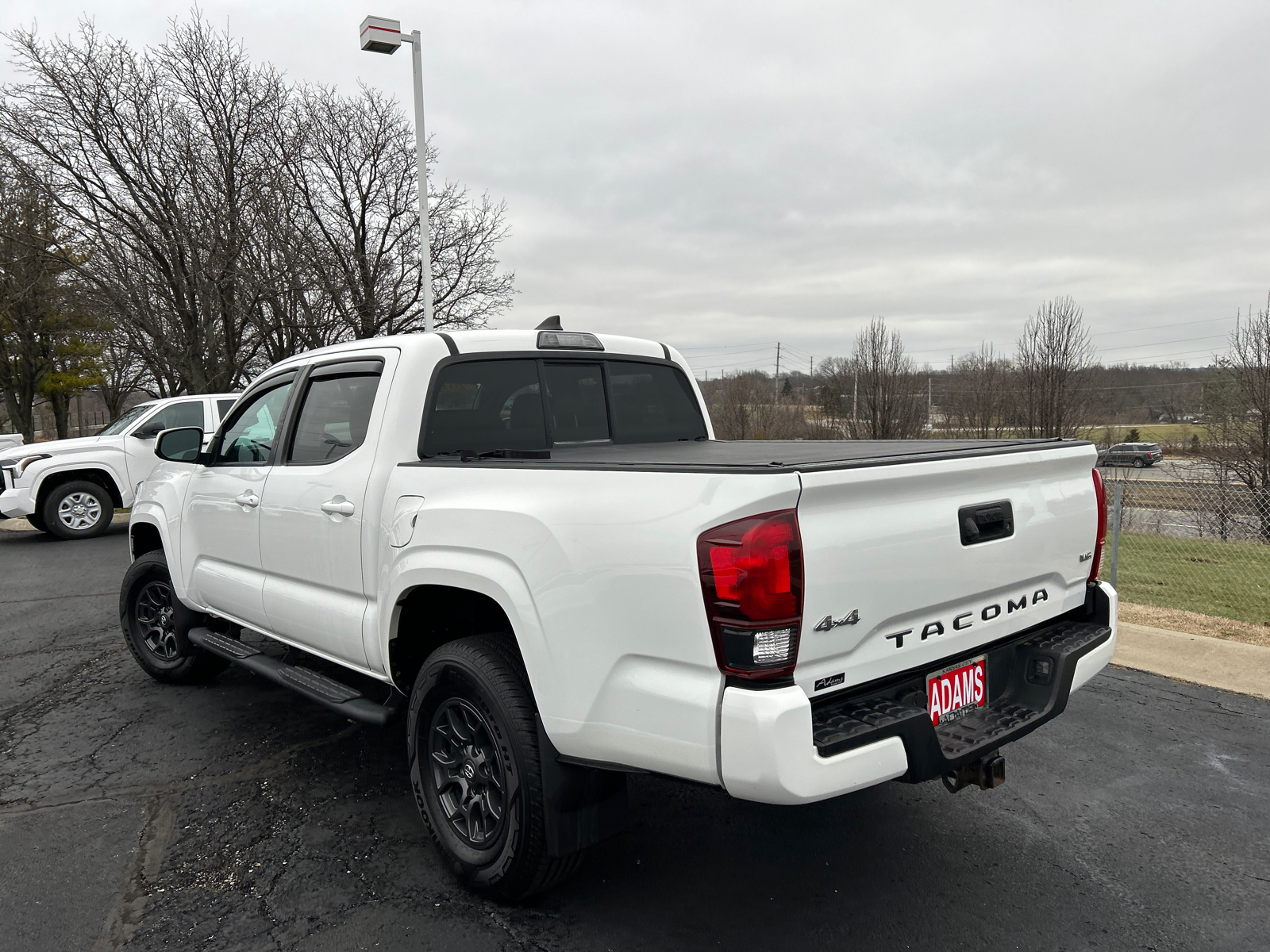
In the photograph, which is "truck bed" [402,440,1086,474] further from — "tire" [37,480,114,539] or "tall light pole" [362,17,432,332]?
"tire" [37,480,114,539]

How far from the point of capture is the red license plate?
2.64 m

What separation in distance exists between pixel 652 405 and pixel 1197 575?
32.8 feet

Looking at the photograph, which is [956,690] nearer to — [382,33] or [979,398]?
[382,33]

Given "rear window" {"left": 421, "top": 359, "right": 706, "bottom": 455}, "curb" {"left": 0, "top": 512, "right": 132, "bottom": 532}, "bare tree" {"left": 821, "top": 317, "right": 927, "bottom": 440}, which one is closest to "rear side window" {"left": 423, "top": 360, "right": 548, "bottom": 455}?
"rear window" {"left": 421, "top": 359, "right": 706, "bottom": 455}

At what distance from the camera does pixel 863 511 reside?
2.38 m

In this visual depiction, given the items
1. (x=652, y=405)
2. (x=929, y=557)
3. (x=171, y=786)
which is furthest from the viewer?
(x=652, y=405)

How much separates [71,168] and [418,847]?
22.3 metres

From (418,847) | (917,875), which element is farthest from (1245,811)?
(418,847)

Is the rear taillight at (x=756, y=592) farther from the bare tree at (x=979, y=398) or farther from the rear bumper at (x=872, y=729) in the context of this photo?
the bare tree at (x=979, y=398)

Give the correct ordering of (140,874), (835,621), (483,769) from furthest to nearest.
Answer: (140,874) < (483,769) < (835,621)

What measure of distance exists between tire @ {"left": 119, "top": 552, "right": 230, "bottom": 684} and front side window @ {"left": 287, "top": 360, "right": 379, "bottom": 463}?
1.77 metres

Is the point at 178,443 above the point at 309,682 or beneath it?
→ above

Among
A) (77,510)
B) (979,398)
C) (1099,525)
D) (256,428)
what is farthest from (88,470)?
(979,398)

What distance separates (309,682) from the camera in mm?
3746
